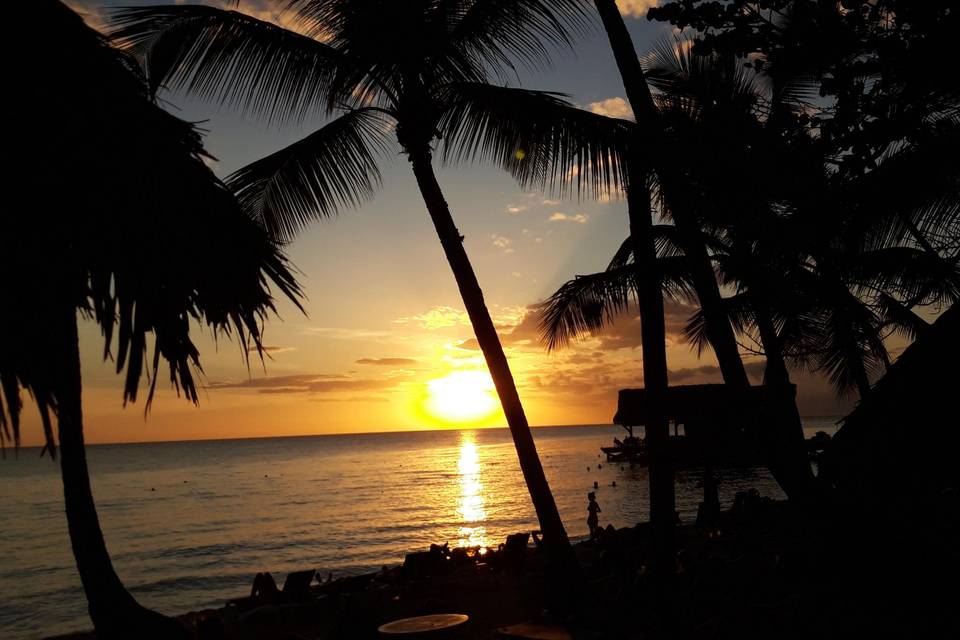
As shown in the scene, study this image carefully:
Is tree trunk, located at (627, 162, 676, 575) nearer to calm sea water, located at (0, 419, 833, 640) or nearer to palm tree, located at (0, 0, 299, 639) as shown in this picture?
palm tree, located at (0, 0, 299, 639)

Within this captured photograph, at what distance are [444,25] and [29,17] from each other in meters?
4.98

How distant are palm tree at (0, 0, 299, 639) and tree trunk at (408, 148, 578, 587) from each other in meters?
2.94

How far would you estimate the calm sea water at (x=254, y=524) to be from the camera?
25906 millimetres

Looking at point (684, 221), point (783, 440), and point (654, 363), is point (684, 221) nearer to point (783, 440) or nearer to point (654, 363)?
point (654, 363)

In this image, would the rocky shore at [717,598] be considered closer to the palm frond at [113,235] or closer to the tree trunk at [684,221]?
the tree trunk at [684,221]

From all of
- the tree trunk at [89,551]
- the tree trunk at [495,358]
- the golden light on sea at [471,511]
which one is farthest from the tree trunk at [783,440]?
the golden light on sea at [471,511]

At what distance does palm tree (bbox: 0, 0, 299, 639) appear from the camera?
334cm

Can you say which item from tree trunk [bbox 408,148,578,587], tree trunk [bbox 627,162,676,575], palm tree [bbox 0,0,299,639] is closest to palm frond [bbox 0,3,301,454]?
palm tree [bbox 0,0,299,639]

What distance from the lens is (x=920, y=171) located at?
6.16 meters

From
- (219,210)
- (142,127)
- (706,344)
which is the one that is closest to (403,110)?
(219,210)

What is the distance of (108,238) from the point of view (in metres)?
4.17

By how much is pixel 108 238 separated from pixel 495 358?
15.9 feet

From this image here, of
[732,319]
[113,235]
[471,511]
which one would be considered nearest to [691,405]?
→ [732,319]

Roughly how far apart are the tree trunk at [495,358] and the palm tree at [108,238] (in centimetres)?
294
